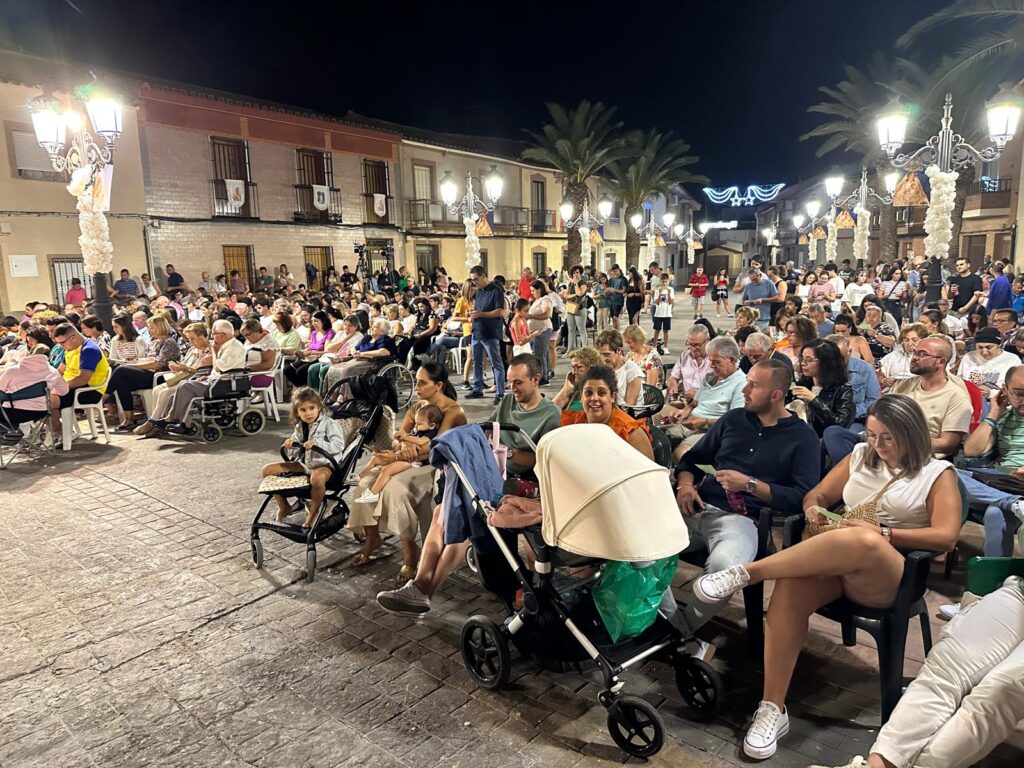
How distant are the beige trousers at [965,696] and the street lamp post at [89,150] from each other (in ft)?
36.4

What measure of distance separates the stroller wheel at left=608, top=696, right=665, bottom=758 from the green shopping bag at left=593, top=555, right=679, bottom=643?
0.26 meters

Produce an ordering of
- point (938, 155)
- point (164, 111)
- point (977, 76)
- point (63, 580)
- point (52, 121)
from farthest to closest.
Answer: point (164, 111), point (977, 76), point (938, 155), point (52, 121), point (63, 580)

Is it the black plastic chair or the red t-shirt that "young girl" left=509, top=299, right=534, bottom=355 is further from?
the red t-shirt

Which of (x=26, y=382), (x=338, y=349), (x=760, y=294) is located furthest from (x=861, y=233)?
(x=26, y=382)

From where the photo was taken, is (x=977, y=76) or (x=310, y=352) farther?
(x=977, y=76)

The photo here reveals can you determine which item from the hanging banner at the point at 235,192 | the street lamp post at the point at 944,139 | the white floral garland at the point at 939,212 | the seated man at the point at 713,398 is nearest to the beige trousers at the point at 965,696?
the seated man at the point at 713,398

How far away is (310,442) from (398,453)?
0.70 meters

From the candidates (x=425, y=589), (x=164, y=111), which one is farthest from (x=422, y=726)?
(x=164, y=111)

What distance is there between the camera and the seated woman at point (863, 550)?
114 inches

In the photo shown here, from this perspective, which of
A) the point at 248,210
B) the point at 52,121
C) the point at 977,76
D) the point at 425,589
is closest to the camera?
the point at 425,589

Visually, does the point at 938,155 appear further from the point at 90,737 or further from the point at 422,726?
the point at 90,737

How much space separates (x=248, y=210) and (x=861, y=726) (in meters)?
23.6

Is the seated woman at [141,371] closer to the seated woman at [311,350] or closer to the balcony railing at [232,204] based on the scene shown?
the seated woman at [311,350]

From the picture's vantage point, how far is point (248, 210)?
23.1 m
